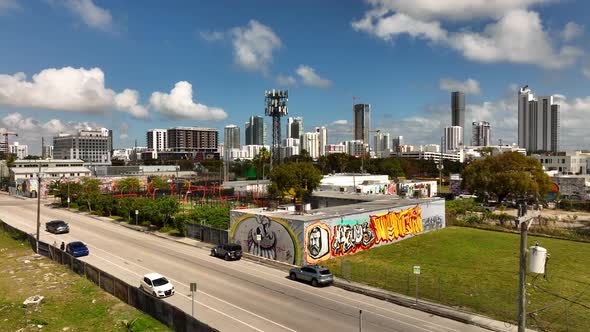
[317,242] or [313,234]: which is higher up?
[313,234]

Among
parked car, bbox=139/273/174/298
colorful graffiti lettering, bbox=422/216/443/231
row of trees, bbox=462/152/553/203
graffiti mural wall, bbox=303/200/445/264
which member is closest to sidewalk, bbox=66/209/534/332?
graffiti mural wall, bbox=303/200/445/264

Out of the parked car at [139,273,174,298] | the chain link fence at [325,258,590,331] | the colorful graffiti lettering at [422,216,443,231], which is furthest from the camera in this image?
the colorful graffiti lettering at [422,216,443,231]

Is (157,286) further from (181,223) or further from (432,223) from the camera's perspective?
(432,223)

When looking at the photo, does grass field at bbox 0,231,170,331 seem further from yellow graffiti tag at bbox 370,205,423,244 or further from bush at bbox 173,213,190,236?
yellow graffiti tag at bbox 370,205,423,244

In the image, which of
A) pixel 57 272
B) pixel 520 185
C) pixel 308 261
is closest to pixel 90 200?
pixel 57 272

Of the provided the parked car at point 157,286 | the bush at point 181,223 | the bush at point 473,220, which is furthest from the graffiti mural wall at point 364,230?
the bush at point 181,223

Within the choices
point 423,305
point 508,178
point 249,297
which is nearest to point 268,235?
point 249,297

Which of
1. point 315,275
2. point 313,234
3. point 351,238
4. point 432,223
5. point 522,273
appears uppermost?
point 522,273
